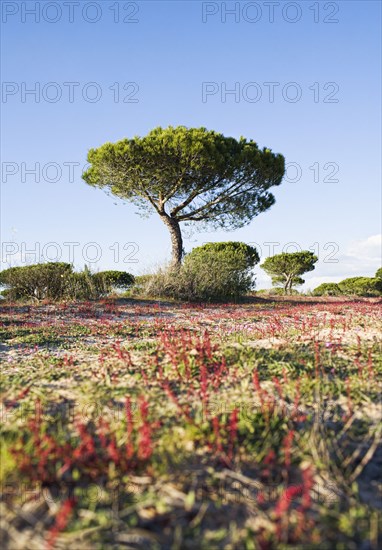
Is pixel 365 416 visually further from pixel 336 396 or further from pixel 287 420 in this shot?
pixel 287 420

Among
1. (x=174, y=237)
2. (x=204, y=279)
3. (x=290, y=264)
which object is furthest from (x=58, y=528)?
(x=290, y=264)

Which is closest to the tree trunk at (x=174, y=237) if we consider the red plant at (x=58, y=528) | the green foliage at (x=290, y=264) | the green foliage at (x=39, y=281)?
the green foliage at (x=39, y=281)

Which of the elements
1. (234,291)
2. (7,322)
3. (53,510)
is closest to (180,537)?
(53,510)

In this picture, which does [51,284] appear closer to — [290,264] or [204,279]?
[204,279]

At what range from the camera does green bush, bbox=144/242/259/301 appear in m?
22.4

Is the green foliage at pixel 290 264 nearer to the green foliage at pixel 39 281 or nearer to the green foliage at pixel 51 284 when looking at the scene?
the green foliage at pixel 51 284

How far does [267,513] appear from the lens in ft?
9.09

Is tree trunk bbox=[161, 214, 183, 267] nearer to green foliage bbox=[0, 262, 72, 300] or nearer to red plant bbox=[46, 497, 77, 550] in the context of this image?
green foliage bbox=[0, 262, 72, 300]

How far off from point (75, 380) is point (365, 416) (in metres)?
3.32

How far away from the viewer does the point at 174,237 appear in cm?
2675

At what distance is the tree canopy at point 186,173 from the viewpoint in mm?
24172

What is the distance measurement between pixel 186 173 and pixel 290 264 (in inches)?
943

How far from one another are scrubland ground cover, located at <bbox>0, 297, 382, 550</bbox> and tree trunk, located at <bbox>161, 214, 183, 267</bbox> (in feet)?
67.8

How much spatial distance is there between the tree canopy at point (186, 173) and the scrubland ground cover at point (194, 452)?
19.9m
